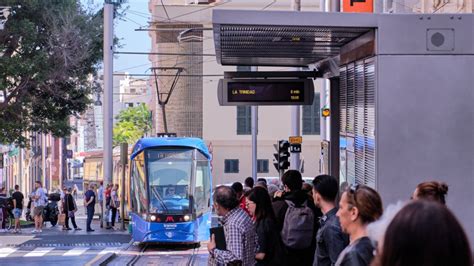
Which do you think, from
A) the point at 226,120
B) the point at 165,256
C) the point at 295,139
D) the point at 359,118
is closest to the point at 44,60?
the point at 295,139

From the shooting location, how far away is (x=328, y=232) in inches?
281

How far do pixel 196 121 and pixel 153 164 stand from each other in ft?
129

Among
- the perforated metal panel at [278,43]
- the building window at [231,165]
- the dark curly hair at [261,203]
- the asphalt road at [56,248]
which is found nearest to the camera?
the dark curly hair at [261,203]

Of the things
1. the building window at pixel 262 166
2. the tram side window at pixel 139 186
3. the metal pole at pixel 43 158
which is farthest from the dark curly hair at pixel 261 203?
the metal pole at pixel 43 158

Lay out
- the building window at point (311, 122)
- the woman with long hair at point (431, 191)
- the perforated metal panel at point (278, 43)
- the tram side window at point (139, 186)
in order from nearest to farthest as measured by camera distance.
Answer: the woman with long hair at point (431, 191)
the perforated metal panel at point (278, 43)
the tram side window at point (139, 186)
the building window at point (311, 122)

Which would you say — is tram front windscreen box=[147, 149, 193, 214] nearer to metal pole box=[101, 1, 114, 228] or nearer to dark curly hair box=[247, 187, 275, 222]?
metal pole box=[101, 1, 114, 228]

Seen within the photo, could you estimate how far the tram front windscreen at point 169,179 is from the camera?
27734 mm

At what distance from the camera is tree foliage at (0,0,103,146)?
35844 mm

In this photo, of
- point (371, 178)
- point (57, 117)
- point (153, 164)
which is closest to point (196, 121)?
point (57, 117)

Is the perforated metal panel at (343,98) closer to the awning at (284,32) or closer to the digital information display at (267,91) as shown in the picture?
the awning at (284,32)

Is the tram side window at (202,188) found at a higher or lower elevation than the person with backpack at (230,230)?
lower

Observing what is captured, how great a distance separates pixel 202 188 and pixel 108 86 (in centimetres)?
846

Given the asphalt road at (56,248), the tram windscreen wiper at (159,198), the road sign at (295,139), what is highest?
the road sign at (295,139)

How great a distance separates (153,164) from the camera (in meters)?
28.0
